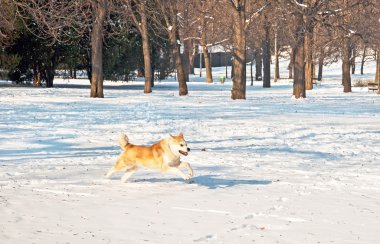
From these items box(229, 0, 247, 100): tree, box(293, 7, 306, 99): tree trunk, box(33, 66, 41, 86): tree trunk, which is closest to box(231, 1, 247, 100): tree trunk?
box(229, 0, 247, 100): tree

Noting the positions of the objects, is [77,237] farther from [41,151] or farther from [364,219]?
[41,151]

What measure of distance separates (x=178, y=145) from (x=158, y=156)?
0.46 m

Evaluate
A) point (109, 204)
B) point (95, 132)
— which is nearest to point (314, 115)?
point (95, 132)

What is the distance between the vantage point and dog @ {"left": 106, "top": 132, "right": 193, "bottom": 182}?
36.3ft

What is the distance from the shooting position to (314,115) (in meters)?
26.7

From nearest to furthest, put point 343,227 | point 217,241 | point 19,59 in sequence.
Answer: point 217,241, point 343,227, point 19,59

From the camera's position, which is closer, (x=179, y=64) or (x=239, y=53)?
(x=239, y=53)

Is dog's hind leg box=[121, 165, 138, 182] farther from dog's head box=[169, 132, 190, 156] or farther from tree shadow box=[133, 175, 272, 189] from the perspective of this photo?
dog's head box=[169, 132, 190, 156]

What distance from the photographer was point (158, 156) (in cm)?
1126

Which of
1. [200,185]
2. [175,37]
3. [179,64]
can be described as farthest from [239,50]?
[200,185]

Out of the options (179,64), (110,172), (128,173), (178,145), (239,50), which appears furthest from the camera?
(179,64)

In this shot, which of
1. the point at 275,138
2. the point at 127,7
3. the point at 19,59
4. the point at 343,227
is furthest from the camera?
the point at 19,59

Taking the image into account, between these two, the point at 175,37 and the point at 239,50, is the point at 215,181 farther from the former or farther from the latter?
the point at 175,37

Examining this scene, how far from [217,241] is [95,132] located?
465 inches
